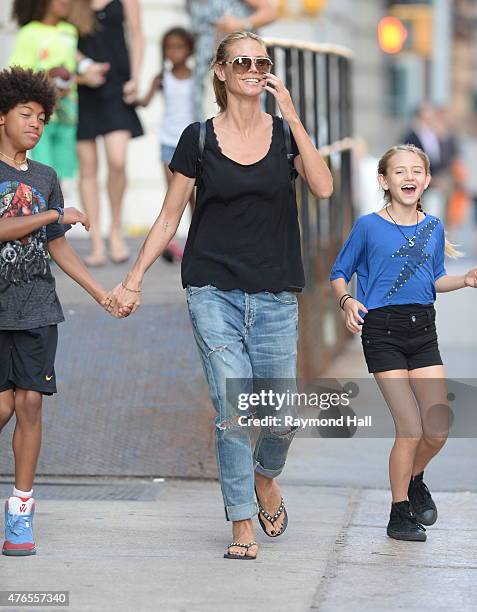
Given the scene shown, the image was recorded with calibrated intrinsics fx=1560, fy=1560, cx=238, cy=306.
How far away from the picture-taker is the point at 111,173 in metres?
10.2

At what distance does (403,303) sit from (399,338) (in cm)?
14

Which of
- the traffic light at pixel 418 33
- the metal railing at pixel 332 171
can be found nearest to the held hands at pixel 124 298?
the metal railing at pixel 332 171

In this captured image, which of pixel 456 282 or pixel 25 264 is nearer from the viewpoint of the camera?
pixel 25 264

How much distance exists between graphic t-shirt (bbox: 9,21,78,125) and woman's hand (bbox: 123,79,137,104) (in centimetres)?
46

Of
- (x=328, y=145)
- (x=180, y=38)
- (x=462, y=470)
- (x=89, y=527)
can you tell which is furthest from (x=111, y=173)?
(x=89, y=527)

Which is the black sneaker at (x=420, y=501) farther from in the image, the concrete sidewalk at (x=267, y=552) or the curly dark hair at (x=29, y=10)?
the curly dark hair at (x=29, y=10)

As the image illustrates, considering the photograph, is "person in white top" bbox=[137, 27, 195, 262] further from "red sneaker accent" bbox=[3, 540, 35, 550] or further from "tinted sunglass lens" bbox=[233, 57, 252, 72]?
"red sneaker accent" bbox=[3, 540, 35, 550]

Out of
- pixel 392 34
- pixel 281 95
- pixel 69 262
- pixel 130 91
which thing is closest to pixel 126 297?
pixel 69 262

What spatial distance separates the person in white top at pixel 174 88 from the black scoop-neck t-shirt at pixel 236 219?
4.46 meters

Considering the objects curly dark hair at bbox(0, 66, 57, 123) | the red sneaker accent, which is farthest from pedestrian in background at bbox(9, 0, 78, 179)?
the red sneaker accent

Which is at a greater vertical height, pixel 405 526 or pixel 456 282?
pixel 456 282

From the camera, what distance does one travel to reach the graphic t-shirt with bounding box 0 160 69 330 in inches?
227

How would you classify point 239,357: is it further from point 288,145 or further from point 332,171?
point 332,171

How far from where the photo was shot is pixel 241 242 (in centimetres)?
577
